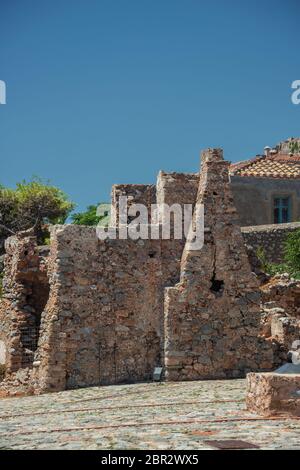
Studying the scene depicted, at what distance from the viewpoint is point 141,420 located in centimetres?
1377

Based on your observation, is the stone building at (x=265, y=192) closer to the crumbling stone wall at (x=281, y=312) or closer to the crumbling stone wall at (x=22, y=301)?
the crumbling stone wall at (x=281, y=312)

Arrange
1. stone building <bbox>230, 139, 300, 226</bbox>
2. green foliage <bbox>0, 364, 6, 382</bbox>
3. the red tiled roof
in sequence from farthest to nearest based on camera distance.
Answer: the red tiled roof → stone building <bbox>230, 139, 300, 226</bbox> → green foliage <bbox>0, 364, 6, 382</bbox>

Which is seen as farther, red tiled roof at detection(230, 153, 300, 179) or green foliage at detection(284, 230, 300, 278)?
red tiled roof at detection(230, 153, 300, 179)

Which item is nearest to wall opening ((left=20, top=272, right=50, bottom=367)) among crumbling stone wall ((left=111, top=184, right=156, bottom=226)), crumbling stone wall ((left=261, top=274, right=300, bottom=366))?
crumbling stone wall ((left=111, top=184, right=156, bottom=226))

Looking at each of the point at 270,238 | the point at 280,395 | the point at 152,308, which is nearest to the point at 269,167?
the point at 270,238

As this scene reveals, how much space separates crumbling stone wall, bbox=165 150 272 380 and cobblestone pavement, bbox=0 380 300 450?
0.70m

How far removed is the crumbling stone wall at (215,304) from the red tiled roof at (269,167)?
17.4 m

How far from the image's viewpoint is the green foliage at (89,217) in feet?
156

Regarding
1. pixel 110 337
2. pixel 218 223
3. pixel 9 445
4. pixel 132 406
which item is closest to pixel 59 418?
pixel 132 406

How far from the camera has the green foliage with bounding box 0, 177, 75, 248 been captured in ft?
157

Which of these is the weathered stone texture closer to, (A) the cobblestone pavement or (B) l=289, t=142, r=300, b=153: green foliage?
(A) the cobblestone pavement

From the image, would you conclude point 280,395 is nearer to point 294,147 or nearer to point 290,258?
point 290,258

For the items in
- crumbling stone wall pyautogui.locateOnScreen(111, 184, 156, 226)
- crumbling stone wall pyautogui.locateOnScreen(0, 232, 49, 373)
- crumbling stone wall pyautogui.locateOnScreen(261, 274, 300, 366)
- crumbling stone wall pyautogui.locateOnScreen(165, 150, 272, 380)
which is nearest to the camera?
crumbling stone wall pyautogui.locateOnScreen(165, 150, 272, 380)

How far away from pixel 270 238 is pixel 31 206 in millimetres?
18339
